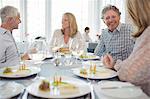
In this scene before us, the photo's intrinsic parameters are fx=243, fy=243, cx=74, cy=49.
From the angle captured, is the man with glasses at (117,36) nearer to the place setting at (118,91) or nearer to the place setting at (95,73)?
the place setting at (95,73)

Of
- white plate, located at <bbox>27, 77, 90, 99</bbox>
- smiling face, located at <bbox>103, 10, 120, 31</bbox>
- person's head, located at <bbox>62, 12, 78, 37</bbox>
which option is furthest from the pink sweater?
person's head, located at <bbox>62, 12, 78, 37</bbox>

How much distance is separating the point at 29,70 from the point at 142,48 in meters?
0.69

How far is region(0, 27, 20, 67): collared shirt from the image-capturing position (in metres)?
2.03

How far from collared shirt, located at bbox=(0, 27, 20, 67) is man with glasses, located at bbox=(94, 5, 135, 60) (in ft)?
3.13

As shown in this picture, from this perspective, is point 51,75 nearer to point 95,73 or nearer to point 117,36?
point 95,73

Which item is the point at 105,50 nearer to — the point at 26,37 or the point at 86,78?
the point at 86,78

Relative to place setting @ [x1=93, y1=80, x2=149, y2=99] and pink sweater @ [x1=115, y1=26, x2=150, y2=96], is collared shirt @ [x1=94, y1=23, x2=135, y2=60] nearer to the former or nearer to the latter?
pink sweater @ [x1=115, y1=26, x2=150, y2=96]

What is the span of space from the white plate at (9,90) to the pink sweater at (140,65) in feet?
1.85

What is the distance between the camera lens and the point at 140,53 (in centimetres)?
126

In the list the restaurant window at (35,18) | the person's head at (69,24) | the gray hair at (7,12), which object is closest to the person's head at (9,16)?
the gray hair at (7,12)

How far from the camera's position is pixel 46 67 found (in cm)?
172

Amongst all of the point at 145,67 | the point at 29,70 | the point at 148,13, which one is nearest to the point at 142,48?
the point at 145,67

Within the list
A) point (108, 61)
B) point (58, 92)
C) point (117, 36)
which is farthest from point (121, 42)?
point (58, 92)

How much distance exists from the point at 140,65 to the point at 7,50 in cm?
123
